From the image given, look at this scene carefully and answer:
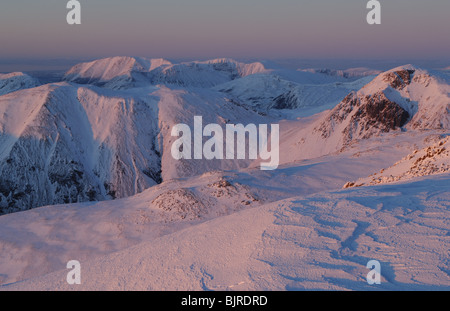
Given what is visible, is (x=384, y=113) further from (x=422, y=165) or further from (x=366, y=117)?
(x=422, y=165)

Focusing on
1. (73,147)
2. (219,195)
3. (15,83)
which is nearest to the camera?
(219,195)

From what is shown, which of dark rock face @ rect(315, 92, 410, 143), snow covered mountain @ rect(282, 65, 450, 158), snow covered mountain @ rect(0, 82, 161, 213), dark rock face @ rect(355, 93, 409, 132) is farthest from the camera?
snow covered mountain @ rect(0, 82, 161, 213)

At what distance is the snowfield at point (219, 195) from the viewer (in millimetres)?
8289

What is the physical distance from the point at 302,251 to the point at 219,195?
3099 cm

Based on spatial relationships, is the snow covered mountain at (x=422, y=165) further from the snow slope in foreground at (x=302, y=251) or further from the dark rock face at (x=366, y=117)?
the dark rock face at (x=366, y=117)

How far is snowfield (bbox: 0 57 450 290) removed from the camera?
829 cm

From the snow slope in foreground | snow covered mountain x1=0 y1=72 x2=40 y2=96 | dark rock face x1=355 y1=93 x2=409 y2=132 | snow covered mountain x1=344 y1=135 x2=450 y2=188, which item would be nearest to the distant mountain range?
dark rock face x1=355 y1=93 x2=409 y2=132

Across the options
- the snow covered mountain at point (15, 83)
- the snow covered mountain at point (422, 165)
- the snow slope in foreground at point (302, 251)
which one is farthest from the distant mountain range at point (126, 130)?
the snow covered mountain at point (15, 83)

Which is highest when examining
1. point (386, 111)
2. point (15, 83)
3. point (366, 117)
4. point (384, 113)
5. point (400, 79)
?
point (400, 79)

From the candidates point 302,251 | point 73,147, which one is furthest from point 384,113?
point 73,147

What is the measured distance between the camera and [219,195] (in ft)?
129

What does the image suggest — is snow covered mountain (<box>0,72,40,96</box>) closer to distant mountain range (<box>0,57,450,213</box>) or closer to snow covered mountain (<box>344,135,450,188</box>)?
distant mountain range (<box>0,57,450,213</box>)

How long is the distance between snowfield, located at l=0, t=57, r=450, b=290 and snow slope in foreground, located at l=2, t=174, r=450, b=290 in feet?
0.15
